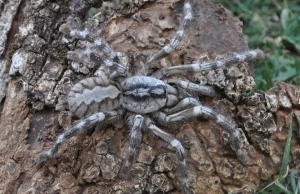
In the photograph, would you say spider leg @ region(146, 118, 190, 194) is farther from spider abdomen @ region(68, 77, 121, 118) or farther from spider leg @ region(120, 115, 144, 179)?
spider abdomen @ region(68, 77, 121, 118)

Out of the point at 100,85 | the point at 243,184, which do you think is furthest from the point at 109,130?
the point at 243,184

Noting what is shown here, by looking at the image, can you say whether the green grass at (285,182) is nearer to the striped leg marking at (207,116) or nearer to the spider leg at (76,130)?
the striped leg marking at (207,116)

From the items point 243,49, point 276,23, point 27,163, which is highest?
point 243,49

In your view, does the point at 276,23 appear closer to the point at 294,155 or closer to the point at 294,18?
the point at 294,18

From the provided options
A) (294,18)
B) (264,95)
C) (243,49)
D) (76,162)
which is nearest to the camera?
(76,162)

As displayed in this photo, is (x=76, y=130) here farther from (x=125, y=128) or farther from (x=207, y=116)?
(x=207, y=116)

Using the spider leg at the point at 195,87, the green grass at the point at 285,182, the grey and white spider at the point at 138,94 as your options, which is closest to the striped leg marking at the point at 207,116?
the grey and white spider at the point at 138,94

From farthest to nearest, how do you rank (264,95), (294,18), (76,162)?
(294,18) < (264,95) < (76,162)
